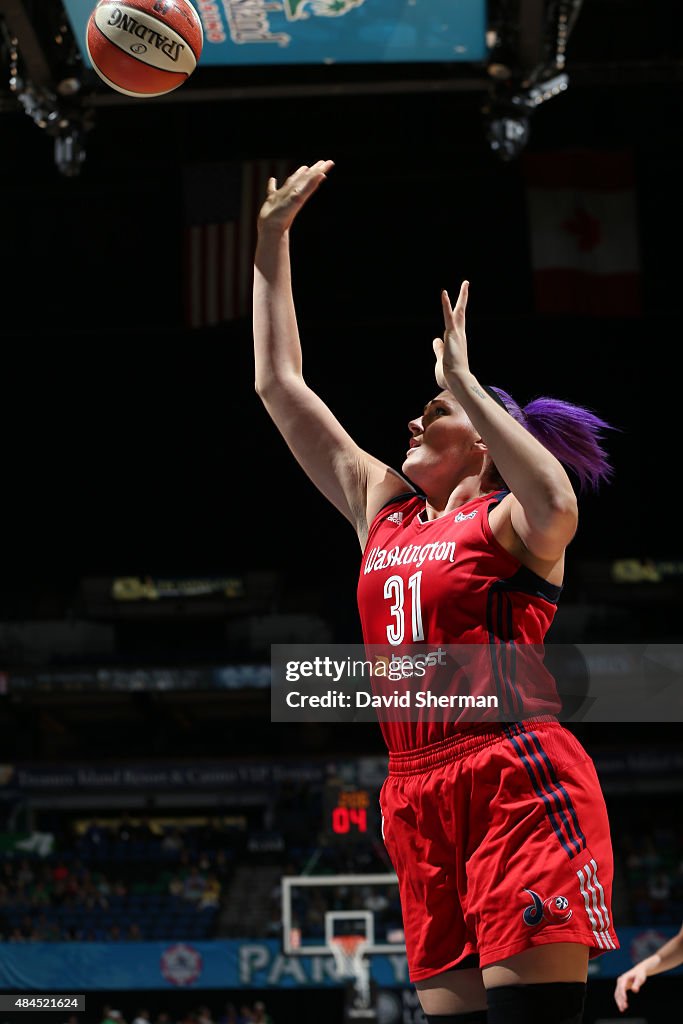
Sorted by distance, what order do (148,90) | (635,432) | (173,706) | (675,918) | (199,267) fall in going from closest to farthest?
(148,90), (199,267), (675,918), (635,432), (173,706)

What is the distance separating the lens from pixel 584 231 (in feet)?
44.0

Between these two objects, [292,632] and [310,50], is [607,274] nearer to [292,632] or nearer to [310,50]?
[310,50]

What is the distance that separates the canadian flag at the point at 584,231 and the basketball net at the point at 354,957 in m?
7.36

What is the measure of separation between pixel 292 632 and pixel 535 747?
18771 mm

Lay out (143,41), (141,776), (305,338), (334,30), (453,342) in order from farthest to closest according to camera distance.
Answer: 1. (141,776)
2. (305,338)
3. (334,30)
4. (143,41)
5. (453,342)

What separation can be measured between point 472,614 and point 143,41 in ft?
10.5

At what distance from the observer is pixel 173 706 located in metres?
22.8

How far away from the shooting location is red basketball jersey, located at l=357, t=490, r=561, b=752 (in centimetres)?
254

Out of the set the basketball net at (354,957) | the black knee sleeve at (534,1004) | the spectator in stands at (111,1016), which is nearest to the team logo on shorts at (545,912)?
the black knee sleeve at (534,1004)

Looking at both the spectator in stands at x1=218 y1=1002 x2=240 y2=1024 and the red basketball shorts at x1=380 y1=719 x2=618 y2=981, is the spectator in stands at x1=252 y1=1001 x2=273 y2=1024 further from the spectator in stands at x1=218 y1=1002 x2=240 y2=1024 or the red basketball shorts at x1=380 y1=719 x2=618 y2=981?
the red basketball shorts at x1=380 y1=719 x2=618 y2=981

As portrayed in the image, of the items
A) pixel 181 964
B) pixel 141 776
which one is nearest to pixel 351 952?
pixel 181 964

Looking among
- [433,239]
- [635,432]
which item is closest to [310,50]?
[433,239]

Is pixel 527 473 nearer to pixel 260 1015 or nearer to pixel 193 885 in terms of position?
pixel 260 1015

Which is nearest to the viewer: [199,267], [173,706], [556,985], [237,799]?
[556,985]
